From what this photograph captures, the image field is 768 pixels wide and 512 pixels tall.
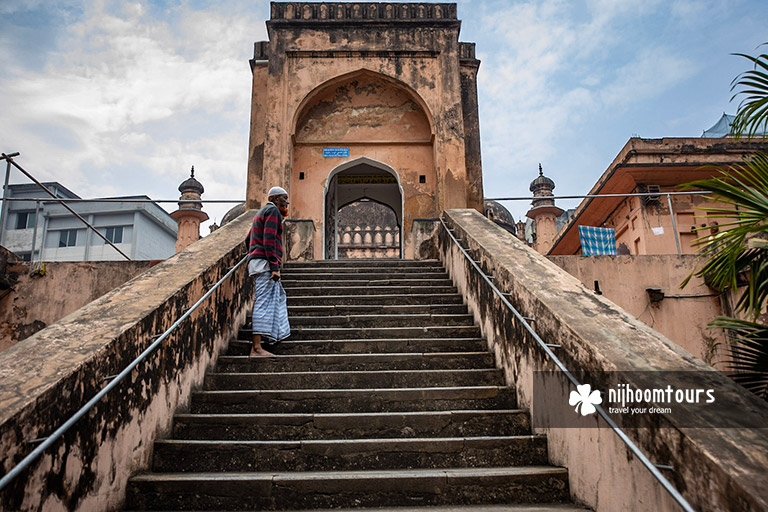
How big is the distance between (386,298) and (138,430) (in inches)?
132

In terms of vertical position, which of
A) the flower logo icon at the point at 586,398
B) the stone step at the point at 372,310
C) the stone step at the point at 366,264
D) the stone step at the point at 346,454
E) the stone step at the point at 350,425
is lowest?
the stone step at the point at 346,454

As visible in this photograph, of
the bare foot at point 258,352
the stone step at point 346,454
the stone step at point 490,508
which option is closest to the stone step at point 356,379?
the bare foot at point 258,352

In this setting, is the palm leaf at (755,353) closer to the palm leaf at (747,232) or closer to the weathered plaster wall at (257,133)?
the palm leaf at (747,232)

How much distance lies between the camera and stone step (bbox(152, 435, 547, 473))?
3.43m

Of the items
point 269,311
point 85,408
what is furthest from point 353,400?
point 85,408

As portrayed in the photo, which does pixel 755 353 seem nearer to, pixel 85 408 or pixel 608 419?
pixel 608 419

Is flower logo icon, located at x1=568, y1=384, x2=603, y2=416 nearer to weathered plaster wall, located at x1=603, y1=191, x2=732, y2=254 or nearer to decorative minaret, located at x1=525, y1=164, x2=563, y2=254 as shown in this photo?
weathered plaster wall, located at x1=603, y1=191, x2=732, y2=254

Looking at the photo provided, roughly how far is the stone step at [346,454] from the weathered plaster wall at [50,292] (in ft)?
17.1

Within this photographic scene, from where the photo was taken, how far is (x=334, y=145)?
37.4ft

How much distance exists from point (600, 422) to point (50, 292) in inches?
311

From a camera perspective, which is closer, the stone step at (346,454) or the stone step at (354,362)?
the stone step at (346,454)

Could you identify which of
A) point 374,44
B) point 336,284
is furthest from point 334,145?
point 336,284

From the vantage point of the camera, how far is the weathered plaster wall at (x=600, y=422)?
7.08 feet

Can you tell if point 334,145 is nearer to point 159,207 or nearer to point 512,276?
point 512,276
